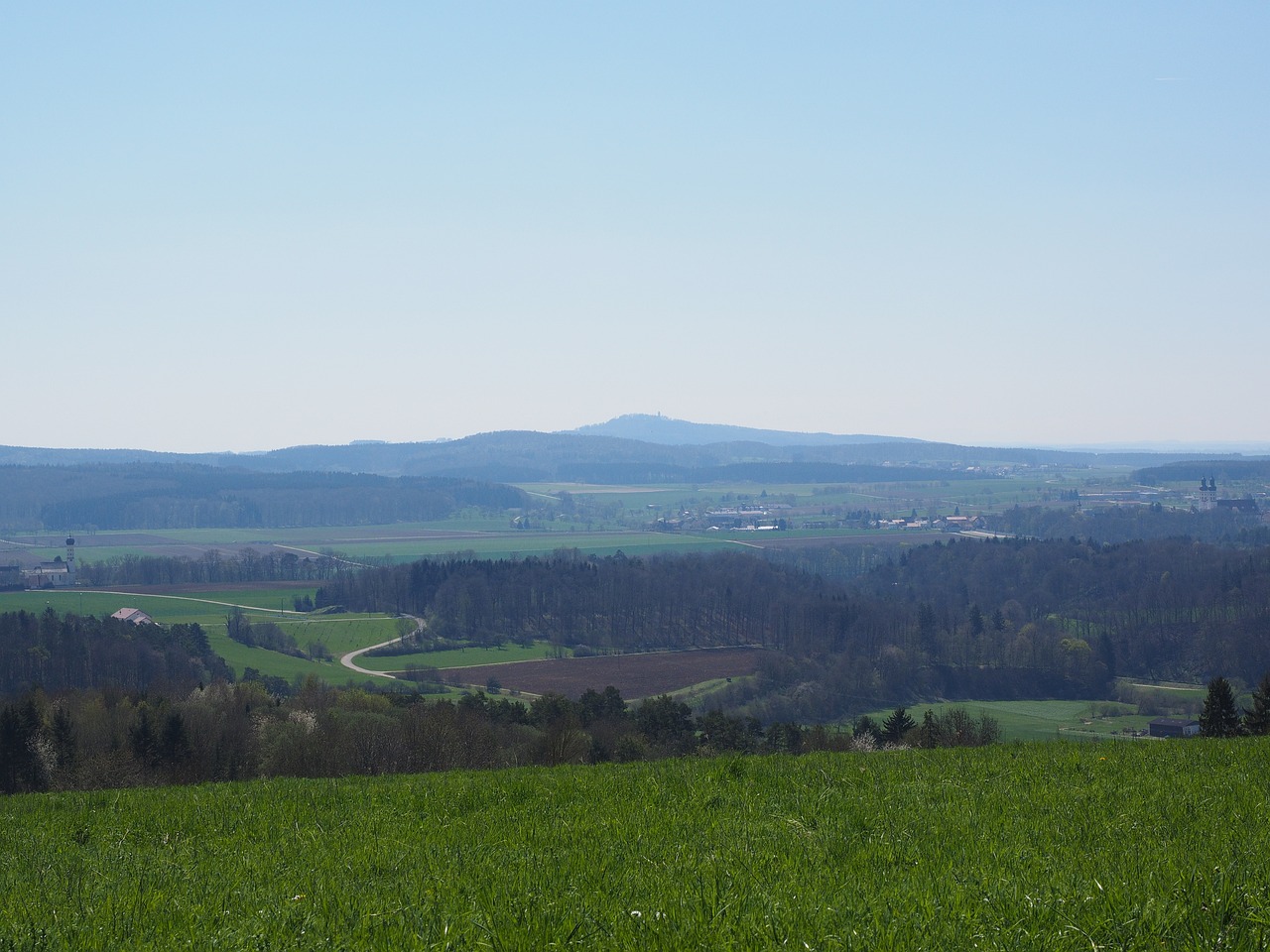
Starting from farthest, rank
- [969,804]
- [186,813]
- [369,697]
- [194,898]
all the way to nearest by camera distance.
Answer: [369,697] → [186,813] → [969,804] → [194,898]

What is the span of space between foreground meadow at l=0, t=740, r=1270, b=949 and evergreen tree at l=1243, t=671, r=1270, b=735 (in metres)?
15.0

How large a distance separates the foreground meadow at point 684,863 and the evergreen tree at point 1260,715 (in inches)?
592

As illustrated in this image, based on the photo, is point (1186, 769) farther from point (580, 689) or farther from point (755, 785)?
point (580, 689)

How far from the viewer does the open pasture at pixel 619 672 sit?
305 feet

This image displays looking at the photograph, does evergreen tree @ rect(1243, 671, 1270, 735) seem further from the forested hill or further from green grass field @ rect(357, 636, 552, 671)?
green grass field @ rect(357, 636, 552, 671)

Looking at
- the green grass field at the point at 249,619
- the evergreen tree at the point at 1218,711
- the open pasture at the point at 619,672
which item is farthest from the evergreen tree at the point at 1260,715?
the green grass field at the point at 249,619

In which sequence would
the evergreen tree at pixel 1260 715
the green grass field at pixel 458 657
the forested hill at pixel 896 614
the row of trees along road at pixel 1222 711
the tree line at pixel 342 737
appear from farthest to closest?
the forested hill at pixel 896 614, the green grass field at pixel 458 657, the tree line at pixel 342 737, the row of trees along road at pixel 1222 711, the evergreen tree at pixel 1260 715

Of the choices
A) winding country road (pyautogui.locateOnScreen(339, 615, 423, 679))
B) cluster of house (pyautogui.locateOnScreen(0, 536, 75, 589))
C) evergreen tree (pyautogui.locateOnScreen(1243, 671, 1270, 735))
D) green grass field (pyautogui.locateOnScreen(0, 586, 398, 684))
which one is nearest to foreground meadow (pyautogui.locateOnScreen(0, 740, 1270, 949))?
evergreen tree (pyautogui.locateOnScreen(1243, 671, 1270, 735))

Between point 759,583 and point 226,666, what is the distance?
76181 mm

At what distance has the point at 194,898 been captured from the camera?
591cm

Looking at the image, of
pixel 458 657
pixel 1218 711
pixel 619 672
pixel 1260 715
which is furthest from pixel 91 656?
pixel 1260 715

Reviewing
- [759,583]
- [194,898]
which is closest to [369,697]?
[194,898]

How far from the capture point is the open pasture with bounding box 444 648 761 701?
93.0m

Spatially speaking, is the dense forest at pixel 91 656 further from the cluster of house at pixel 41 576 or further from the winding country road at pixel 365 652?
the cluster of house at pixel 41 576
